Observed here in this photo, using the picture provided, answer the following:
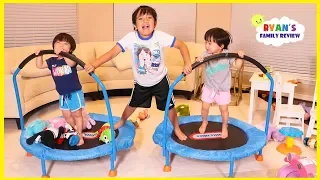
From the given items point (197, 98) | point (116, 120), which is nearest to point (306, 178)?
point (116, 120)

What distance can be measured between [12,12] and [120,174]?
3390 mm

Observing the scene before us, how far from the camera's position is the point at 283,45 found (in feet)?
17.0

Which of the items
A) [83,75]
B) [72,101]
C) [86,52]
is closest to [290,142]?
[72,101]

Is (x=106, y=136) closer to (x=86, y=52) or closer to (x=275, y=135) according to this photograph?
(x=275, y=135)

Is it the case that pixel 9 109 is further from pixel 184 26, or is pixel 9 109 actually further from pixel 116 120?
pixel 184 26

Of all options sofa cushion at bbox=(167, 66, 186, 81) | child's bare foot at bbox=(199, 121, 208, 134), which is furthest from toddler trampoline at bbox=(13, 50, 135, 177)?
sofa cushion at bbox=(167, 66, 186, 81)

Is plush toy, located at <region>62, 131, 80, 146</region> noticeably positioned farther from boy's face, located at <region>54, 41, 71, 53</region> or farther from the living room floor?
boy's face, located at <region>54, 41, 71, 53</region>

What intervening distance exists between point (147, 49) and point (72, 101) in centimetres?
80

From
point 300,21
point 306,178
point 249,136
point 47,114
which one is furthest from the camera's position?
point 300,21

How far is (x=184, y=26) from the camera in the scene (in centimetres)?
577

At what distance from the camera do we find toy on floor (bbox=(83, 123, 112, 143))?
9.83 feet

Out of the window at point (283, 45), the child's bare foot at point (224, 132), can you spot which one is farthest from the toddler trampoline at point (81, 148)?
the window at point (283, 45)

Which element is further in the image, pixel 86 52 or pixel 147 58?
pixel 86 52

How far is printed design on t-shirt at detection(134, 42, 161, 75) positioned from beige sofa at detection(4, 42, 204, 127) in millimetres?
1536
